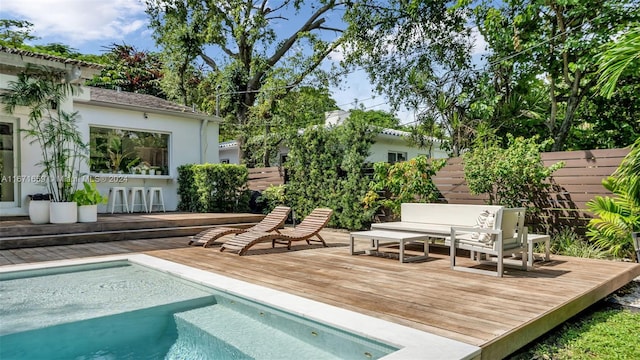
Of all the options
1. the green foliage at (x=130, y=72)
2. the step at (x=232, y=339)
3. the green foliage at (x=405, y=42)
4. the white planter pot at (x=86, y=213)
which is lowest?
the step at (x=232, y=339)

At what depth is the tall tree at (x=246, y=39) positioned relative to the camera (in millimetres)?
19922

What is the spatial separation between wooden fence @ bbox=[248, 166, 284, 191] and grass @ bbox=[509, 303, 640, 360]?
33.0 ft

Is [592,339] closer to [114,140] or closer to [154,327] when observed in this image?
[154,327]

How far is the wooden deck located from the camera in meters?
3.79

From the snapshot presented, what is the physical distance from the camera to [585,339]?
4043 millimetres

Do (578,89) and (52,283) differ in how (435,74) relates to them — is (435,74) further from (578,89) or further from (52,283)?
(52,283)

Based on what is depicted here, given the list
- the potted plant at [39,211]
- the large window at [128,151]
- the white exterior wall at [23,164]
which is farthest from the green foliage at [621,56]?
the large window at [128,151]

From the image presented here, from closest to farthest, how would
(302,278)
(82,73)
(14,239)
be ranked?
(302,278)
(14,239)
(82,73)

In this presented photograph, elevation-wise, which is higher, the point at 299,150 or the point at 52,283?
the point at 299,150

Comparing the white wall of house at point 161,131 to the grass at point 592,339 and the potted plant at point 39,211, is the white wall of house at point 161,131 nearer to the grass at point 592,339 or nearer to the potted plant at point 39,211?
the potted plant at point 39,211

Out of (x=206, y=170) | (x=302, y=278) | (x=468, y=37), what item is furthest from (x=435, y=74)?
(x=302, y=278)

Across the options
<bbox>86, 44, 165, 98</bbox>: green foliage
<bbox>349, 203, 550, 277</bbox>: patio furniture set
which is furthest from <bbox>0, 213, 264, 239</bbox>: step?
<bbox>86, 44, 165, 98</bbox>: green foliage

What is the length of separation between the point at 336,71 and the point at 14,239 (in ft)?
50.6

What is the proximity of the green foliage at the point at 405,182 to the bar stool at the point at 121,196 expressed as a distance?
7.32 metres
